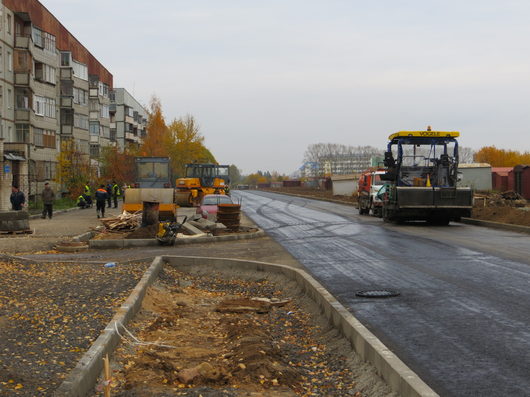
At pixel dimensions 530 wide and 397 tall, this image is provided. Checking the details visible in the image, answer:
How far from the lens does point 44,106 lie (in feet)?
183

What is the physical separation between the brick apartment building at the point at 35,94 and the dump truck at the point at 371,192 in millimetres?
20193

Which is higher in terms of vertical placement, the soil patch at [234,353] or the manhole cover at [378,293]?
the manhole cover at [378,293]

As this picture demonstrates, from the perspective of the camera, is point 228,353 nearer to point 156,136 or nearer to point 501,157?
point 156,136

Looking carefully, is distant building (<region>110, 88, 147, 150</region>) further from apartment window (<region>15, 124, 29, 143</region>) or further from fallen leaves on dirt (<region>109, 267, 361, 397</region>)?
fallen leaves on dirt (<region>109, 267, 361, 397</region>)

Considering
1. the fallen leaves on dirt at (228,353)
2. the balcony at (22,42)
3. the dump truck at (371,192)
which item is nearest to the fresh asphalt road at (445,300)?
the fallen leaves on dirt at (228,353)

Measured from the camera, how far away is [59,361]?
6129 millimetres

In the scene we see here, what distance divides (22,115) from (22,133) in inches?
56.7

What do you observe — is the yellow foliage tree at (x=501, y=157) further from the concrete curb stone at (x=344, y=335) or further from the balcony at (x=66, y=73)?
the concrete curb stone at (x=344, y=335)

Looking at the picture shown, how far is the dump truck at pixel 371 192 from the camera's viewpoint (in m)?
33.2

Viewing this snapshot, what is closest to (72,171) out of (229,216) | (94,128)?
(229,216)

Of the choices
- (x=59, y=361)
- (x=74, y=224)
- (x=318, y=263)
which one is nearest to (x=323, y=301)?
(x=59, y=361)

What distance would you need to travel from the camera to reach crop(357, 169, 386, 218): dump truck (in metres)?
A: 33.2

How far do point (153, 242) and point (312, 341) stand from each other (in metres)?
12.0

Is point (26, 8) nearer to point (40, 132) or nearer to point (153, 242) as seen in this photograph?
point (40, 132)
